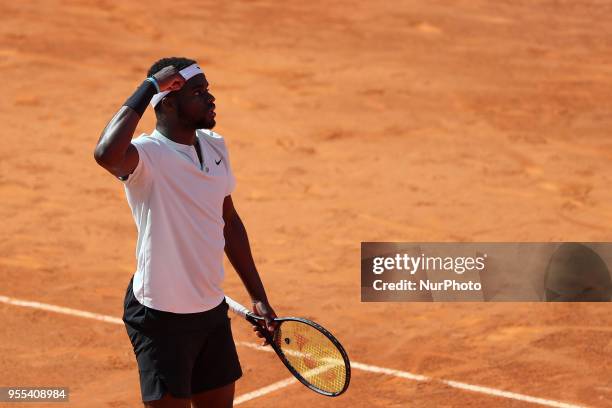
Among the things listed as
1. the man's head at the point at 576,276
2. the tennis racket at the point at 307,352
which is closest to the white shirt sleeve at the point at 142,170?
the tennis racket at the point at 307,352

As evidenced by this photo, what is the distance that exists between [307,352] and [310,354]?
22mm

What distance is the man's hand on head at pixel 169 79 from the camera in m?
4.88

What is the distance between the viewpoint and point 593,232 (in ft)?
35.4

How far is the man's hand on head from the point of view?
4.88 metres

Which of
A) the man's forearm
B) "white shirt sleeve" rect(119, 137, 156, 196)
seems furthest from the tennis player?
the man's forearm

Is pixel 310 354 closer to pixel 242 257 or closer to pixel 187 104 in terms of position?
pixel 242 257

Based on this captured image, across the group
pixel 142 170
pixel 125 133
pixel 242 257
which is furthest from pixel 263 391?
pixel 125 133

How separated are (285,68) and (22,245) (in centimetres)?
640

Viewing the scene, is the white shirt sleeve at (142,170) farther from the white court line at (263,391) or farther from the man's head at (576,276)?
the man's head at (576,276)

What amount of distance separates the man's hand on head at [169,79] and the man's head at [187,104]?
0.18 ft

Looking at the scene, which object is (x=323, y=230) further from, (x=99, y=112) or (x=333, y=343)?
(x=333, y=343)

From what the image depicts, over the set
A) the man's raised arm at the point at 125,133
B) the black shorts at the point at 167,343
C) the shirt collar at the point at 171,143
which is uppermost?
the man's raised arm at the point at 125,133

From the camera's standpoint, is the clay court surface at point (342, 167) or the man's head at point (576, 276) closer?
the clay court surface at point (342, 167)

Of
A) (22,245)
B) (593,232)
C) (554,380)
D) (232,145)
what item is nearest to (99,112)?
(232,145)
